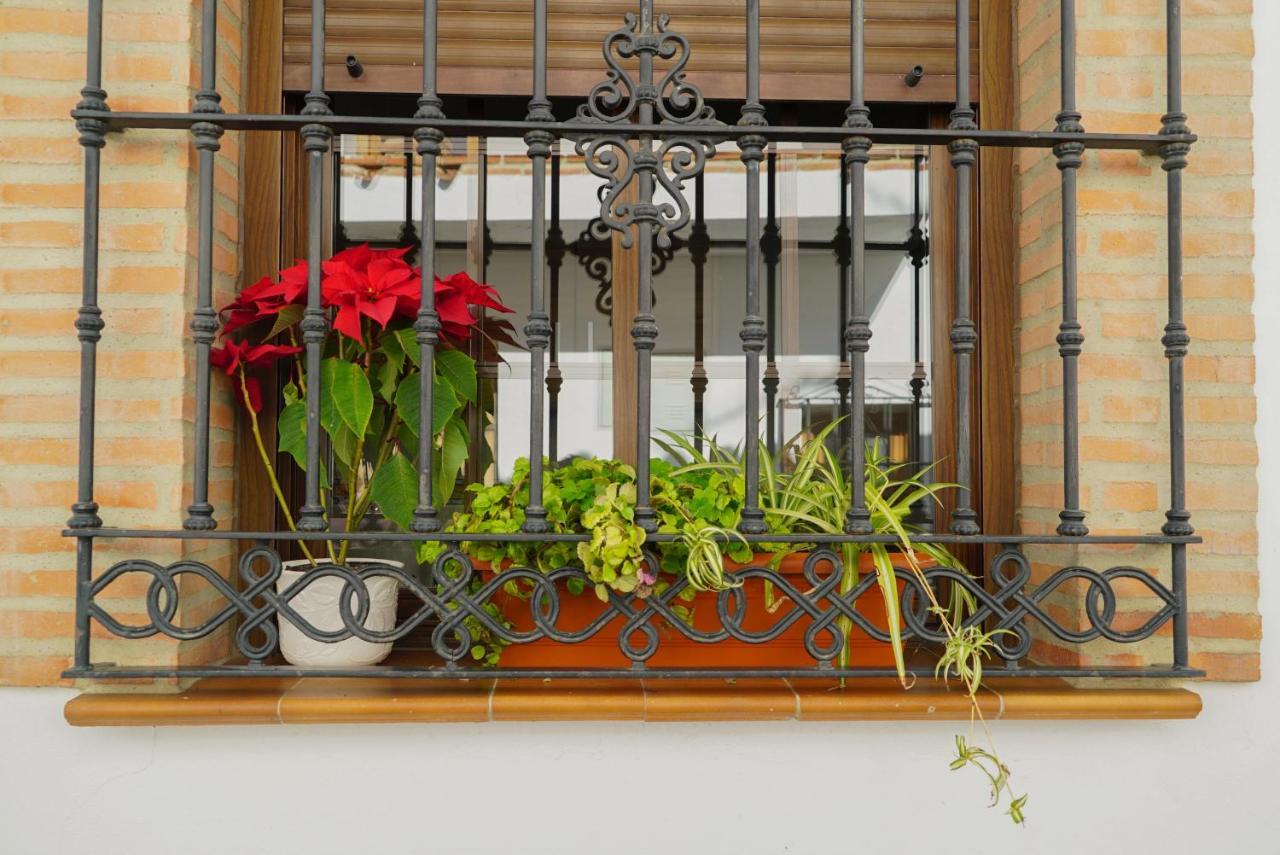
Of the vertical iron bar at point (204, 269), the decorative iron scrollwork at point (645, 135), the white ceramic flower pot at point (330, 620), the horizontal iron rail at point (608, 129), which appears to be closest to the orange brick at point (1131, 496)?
the horizontal iron rail at point (608, 129)

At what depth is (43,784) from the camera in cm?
137

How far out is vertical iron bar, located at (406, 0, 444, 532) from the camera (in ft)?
4.37

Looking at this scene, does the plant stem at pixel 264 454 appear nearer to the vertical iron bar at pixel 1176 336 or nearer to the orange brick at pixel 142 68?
the orange brick at pixel 142 68

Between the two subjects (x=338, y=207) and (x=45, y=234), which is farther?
(x=338, y=207)

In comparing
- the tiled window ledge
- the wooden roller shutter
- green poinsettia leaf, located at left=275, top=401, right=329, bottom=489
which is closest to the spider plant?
the tiled window ledge

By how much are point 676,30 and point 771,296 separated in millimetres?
580

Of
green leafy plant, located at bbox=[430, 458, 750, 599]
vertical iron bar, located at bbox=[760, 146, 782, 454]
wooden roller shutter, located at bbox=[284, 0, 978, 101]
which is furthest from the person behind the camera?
vertical iron bar, located at bbox=[760, 146, 782, 454]

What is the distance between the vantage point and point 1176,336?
1359 mm

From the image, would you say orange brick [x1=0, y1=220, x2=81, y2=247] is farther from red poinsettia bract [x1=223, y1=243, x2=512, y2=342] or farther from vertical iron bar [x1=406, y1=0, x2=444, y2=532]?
vertical iron bar [x1=406, y1=0, x2=444, y2=532]

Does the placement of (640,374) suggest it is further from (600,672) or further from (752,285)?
(600,672)

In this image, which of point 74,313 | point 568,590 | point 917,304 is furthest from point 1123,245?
point 74,313

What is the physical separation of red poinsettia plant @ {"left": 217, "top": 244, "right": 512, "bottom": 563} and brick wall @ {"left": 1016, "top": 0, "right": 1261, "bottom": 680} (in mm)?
1084

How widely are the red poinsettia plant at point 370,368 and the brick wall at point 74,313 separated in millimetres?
122

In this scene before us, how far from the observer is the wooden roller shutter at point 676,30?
1.65 meters
